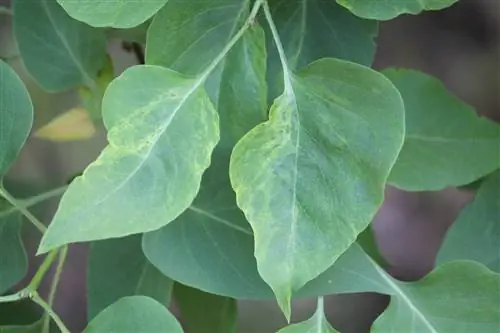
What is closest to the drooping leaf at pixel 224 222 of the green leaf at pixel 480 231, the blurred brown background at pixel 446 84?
the green leaf at pixel 480 231

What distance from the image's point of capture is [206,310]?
Result: 1.75 ft

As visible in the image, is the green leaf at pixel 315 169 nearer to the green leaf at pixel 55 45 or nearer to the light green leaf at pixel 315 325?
the light green leaf at pixel 315 325

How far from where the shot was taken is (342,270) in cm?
41

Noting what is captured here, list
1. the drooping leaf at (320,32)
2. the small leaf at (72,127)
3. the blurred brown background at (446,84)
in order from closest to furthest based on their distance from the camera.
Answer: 1. the drooping leaf at (320,32)
2. the small leaf at (72,127)
3. the blurred brown background at (446,84)

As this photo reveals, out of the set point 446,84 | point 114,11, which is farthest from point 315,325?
point 446,84

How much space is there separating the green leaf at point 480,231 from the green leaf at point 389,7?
0.14 meters

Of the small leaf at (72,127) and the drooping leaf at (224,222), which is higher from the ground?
the drooping leaf at (224,222)

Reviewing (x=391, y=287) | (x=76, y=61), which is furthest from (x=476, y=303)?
(x=76, y=61)

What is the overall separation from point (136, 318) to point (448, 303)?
0.15m

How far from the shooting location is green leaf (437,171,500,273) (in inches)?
18.7

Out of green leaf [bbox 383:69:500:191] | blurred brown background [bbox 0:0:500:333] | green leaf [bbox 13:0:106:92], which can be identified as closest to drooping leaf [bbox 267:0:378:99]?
green leaf [bbox 383:69:500:191]

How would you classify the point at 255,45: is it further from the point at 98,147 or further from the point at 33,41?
the point at 98,147

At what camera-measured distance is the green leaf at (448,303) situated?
40 cm

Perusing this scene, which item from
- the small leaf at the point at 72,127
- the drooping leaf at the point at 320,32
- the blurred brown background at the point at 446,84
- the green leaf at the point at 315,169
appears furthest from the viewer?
the blurred brown background at the point at 446,84
